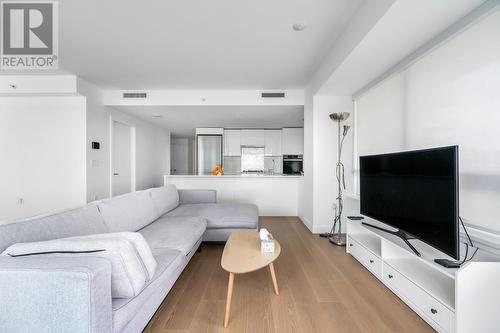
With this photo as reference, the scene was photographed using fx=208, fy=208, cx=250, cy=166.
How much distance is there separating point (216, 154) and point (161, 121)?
6.04ft

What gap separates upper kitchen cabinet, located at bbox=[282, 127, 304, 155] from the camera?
631 cm

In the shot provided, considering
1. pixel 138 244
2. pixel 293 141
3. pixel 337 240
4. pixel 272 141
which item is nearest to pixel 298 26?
pixel 138 244

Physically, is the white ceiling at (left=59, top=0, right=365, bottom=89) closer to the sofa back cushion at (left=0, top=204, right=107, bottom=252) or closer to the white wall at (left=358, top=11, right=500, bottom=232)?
the white wall at (left=358, top=11, right=500, bottom=232)

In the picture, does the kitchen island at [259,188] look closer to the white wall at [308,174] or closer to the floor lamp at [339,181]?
the white wall at [308,174]

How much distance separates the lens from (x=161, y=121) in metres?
5.80

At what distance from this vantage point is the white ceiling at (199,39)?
6.45 feet

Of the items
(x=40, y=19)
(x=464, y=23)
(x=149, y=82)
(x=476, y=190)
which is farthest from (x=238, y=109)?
(x=476, y=190)

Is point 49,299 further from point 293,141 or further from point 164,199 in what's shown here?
point 293,141

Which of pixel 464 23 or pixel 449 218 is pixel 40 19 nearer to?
pixel 464 23

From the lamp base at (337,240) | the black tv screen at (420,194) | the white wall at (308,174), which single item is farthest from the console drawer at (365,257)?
the white wall at (308,174)

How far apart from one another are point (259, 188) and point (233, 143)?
95.1 inches

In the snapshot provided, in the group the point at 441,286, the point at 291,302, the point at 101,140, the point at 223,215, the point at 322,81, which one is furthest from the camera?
the point at 101,140

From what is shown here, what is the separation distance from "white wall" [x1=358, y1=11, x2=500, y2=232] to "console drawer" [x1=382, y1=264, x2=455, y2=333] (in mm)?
651

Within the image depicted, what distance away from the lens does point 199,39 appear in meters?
2.46
